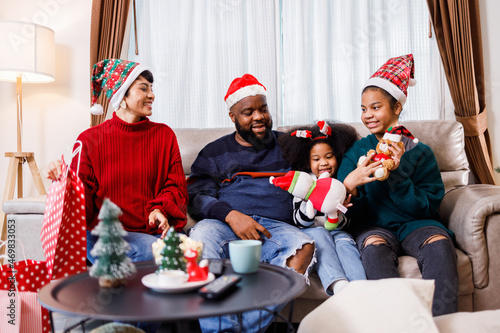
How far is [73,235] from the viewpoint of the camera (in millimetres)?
1337

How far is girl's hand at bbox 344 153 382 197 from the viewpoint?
5.59 feet

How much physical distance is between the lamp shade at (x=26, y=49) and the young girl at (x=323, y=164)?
167 centimetres

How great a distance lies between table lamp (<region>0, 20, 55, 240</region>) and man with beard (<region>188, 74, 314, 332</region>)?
4.36ft

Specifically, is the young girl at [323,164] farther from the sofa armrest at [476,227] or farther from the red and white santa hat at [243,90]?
the sofa armrest at [476,227]

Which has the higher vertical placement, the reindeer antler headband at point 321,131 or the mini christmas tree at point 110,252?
the reindeer antler headband at point 321,131

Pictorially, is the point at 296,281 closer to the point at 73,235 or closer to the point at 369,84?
the point at 73,235

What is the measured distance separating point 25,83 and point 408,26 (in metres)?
2.73

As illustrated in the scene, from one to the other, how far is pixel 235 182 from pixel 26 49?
1641 mm

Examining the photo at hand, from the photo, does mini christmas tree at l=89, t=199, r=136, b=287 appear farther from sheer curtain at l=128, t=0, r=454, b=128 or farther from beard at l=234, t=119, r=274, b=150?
sheer curtain at l=128, t=0, r=454, b=128

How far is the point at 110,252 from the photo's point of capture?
36.6 inches

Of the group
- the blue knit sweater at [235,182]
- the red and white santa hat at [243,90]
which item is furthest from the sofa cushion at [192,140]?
the red and white santa hat at [243,90]

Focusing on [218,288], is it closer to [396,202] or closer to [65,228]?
[65,228]

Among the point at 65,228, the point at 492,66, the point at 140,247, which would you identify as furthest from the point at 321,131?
the point at 492,66

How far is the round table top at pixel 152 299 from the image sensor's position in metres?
0.79
